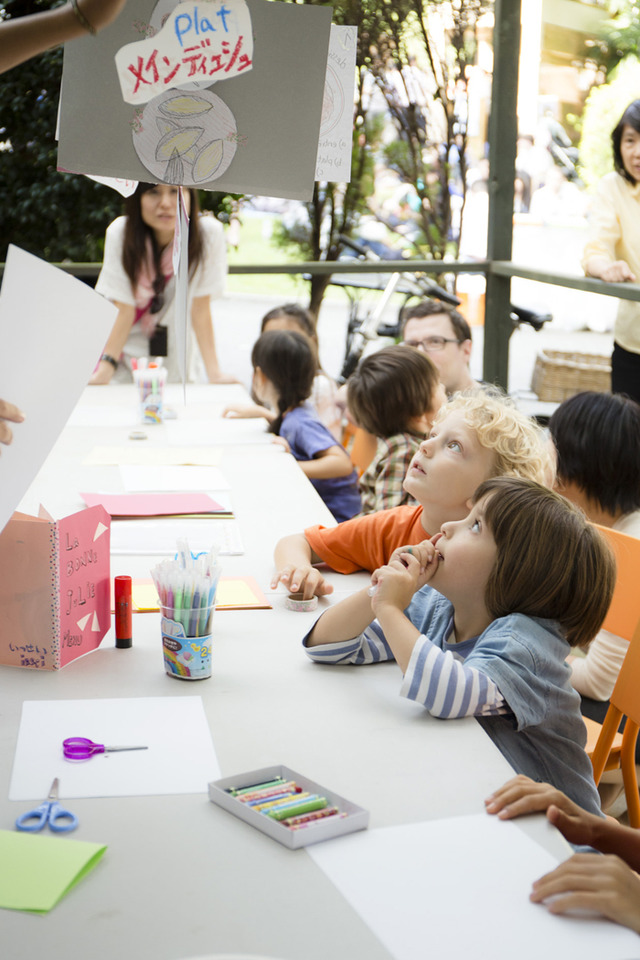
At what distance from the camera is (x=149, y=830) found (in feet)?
3.10

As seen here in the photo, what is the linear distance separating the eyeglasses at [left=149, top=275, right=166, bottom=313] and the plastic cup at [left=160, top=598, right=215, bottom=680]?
246 centimetres

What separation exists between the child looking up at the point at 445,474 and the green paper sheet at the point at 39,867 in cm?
73

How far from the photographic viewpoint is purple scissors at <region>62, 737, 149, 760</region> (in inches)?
42.3

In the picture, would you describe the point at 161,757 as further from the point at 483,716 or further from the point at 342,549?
the point at 342,549

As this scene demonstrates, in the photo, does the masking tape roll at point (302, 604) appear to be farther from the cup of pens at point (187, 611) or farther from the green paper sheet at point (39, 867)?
the green paper sheet at point (39, 867)

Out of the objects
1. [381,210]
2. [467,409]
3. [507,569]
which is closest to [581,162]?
[381,210]

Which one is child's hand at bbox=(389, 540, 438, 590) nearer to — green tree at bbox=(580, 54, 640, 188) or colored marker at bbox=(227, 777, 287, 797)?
colored marker at bbox=(227, 777, 287, 797)

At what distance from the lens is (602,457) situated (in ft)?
6.75

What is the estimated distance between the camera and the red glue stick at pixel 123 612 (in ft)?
4.45

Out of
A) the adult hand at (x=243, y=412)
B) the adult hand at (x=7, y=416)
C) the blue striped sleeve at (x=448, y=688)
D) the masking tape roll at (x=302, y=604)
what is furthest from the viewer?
the adult hand at (x=243, y=412)

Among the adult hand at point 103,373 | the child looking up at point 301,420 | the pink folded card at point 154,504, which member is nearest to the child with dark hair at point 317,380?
the child looking up at point 301,420

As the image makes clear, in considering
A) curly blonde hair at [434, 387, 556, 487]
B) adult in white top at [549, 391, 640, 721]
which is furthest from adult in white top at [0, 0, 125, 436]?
adult in white top at [549, 391, 640, 721]

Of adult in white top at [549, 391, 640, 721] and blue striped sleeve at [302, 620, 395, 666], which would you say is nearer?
blue striped sleeve at [302, 620, 395, 666]

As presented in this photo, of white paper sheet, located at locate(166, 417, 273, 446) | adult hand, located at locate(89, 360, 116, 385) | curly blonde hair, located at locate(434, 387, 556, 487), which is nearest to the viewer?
curly blonde hair, located at locate(434, 387, 556, 487)
